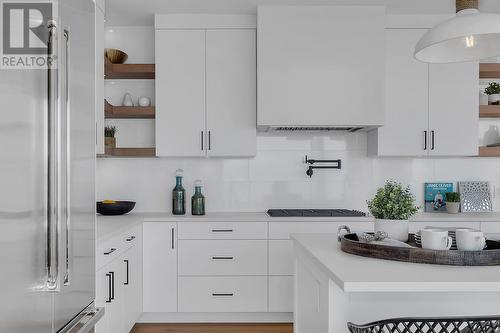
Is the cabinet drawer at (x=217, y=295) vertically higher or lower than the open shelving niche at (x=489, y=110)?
lower

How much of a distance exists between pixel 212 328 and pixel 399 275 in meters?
2.31

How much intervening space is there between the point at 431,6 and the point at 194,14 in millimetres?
1936

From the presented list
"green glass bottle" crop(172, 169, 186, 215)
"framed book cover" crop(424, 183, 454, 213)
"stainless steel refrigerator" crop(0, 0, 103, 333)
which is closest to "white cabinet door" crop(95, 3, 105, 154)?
"green glass bottle" crop(172, 169, 186, 215)

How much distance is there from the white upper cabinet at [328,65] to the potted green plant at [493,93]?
1.13 m

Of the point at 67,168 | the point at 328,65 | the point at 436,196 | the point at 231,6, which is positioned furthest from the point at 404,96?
the point at 67,168

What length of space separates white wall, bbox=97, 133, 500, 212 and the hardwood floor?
39.4 inches

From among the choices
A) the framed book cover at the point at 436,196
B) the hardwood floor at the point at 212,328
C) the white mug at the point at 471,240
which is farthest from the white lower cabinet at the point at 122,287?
the framed book cover at the point at 436,196

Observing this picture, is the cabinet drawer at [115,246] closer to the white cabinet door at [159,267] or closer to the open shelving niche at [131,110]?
the white cabinet door at [159,267]

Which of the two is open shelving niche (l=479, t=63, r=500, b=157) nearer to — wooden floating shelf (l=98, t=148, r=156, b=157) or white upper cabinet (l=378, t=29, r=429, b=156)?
white upper cabinet (l=378, t=29, r=429, b=156)

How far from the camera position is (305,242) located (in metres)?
2.07

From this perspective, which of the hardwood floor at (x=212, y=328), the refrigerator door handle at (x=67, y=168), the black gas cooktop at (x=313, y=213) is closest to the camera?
the refrigerator door handle at (x=67, y=168)

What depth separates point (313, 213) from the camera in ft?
11.7

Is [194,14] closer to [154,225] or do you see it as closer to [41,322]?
[154,225]

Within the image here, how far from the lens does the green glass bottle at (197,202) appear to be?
3.61 m
